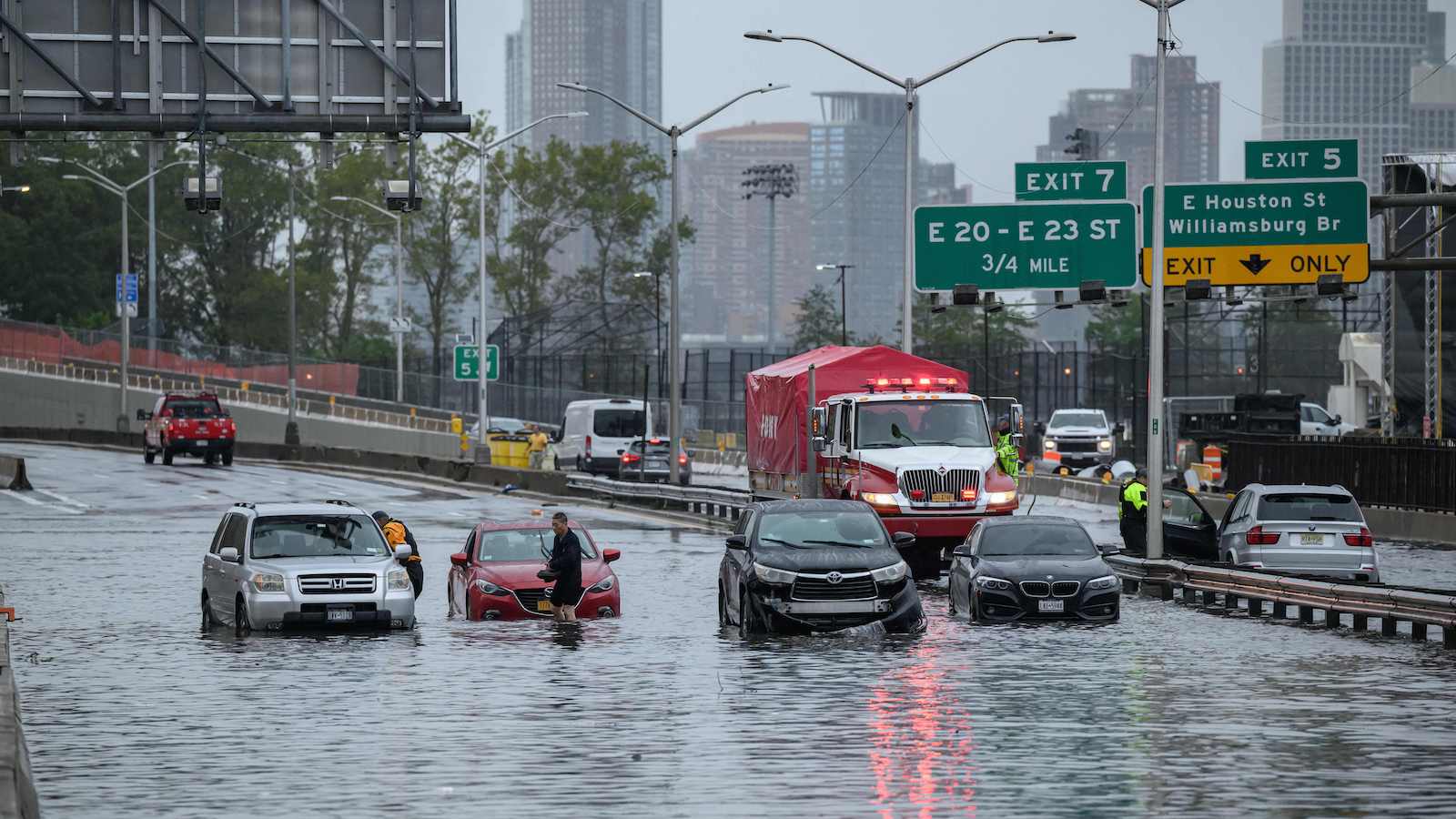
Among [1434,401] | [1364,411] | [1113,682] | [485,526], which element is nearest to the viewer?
[1113,682]

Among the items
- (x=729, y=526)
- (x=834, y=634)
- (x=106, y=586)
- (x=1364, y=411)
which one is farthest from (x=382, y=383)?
(x=834, y=634)

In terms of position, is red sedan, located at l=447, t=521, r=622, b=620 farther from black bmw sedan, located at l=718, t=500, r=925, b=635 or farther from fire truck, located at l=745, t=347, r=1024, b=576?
fire truck, located at l=745, t=347, r=1024, b=576

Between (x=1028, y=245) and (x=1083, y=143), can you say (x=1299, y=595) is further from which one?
(x=1083, y=143)

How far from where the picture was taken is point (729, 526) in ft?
152

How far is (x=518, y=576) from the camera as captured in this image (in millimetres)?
26094

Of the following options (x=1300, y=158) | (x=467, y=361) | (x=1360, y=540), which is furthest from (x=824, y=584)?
(x=467, y=361)

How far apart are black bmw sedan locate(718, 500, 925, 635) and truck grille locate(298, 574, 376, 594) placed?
13.3ft

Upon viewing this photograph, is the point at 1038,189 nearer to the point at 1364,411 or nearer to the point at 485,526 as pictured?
the point at 485,526

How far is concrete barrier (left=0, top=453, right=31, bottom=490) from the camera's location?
59.0 m

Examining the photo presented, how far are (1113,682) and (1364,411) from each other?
69.4m

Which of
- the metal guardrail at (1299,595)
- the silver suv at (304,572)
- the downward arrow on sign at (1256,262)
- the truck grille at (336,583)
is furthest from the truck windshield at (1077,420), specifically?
the truck grille at (336,583)

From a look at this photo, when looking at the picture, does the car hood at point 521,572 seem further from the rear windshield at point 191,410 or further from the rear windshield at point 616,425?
the rear windshield at point 191,410

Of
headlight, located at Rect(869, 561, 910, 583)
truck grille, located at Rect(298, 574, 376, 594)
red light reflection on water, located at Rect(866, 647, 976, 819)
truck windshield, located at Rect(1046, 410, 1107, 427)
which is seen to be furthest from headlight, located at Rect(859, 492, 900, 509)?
truck windshield, located at Rect(1046, 410, 1107, 427)

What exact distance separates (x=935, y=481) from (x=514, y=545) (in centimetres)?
730
